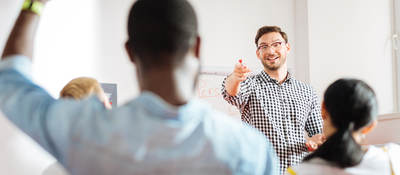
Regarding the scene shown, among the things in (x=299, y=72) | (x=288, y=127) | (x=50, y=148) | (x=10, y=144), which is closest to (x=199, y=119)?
(x=50, y=148)

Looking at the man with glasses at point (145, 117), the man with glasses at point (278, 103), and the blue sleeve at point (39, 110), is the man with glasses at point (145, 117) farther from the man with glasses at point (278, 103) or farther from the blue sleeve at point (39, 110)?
the man with glasses at point (278, 103)

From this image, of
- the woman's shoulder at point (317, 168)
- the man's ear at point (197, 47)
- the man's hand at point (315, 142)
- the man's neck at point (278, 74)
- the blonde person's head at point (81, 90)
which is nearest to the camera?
the man's ear at point (197, 47)

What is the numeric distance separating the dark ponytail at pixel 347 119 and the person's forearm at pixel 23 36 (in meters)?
0.87

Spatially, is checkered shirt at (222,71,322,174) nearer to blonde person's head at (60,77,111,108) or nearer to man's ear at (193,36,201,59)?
blonde person's head at (60,77,111,108)

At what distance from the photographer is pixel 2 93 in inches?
26.1

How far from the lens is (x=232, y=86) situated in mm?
2061

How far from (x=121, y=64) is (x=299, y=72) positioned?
1.74 meters

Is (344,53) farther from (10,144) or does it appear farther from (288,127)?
(10,144)

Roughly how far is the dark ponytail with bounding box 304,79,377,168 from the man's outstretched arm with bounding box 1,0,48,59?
2.84 ft

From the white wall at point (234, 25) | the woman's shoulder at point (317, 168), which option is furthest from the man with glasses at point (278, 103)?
the woman's shoulder at point (317, 168)

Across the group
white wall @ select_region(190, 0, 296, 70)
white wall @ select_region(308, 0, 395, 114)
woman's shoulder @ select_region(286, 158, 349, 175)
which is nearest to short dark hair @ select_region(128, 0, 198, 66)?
woman's shoulder @ select_region(286, 158, 349, 175)

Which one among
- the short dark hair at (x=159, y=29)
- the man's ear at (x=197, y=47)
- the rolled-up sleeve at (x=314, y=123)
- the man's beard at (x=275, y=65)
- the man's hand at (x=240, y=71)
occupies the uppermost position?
the short dark hair at (x=159, y=29)

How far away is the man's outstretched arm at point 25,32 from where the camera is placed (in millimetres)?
699

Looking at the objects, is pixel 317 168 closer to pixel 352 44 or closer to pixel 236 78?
pixel 236 78
